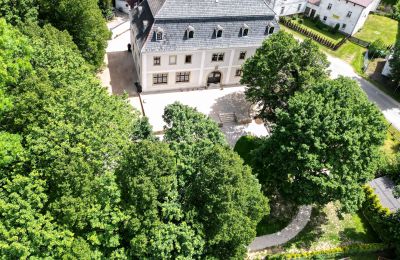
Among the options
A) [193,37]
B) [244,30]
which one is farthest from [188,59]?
[244,30]

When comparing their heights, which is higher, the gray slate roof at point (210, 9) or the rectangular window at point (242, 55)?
the gray slate roof at point (210, 9)

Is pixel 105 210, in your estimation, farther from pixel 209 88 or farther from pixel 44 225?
pixel 209 88

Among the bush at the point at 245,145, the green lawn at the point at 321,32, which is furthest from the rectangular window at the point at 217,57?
the green lawn at the point at 321,32

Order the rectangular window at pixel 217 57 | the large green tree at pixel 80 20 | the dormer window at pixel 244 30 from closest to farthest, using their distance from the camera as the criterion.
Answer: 1. the large green tree at pixel 80 20
2. the dormer window at pixel 244 30
3. the rectangular window at pixel 217 57

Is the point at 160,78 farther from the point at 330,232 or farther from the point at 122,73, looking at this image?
the point at 330,232

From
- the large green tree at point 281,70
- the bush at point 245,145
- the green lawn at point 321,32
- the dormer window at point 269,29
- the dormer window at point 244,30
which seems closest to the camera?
the large green tree at point 281,70

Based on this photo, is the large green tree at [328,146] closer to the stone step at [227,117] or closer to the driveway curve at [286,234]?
the driveway curve at [286,234]

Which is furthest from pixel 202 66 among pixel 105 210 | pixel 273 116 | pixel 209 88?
pixel 105 210
